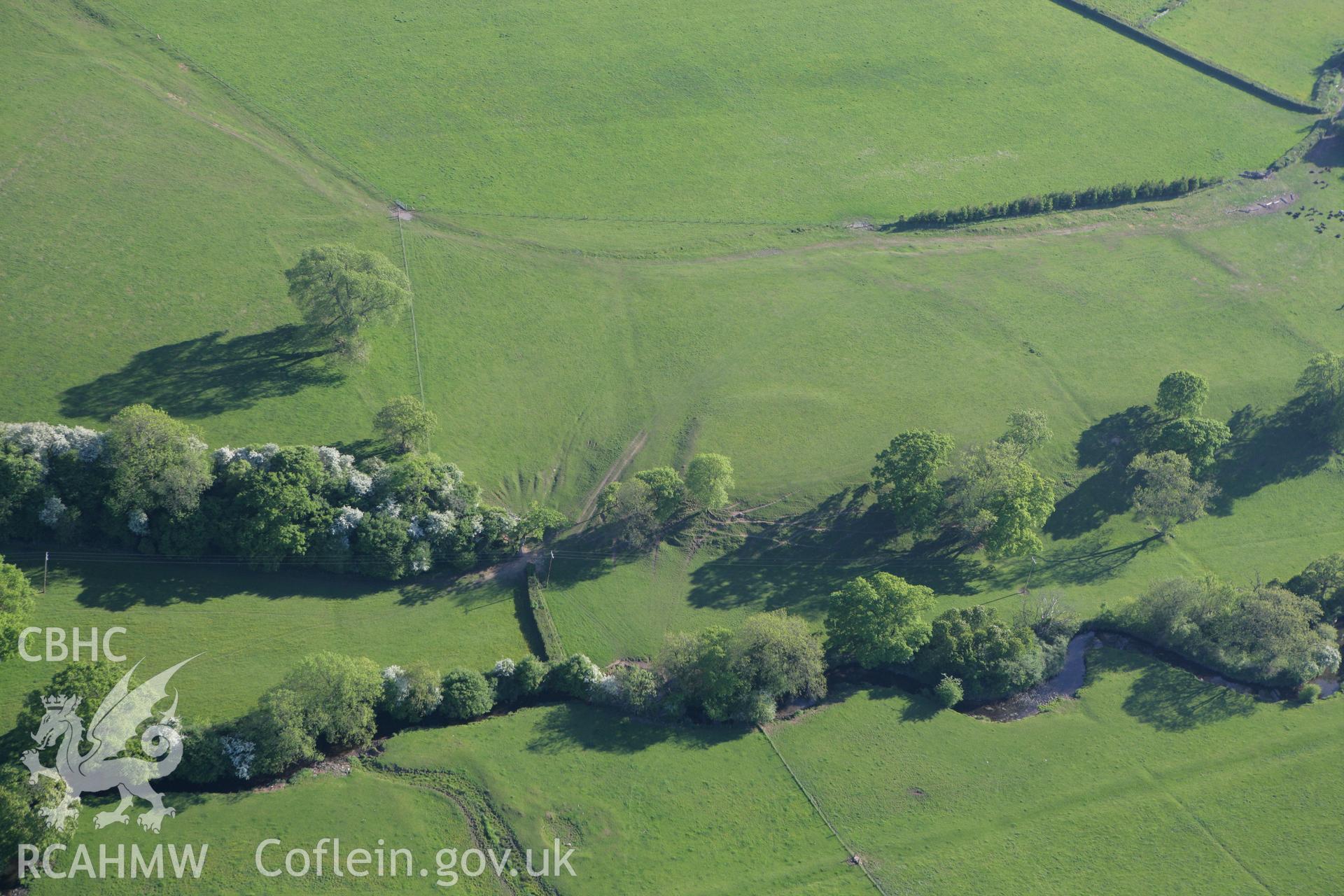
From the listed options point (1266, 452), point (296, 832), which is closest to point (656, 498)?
point (296, 832)

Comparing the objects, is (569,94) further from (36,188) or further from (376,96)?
(36,188)

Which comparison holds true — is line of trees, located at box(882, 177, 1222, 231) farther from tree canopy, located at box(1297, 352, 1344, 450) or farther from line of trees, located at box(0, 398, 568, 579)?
line of trees, located at box(0, 398, 568, 579)

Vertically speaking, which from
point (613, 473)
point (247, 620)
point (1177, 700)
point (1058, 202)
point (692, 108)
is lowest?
point (1177, 700)

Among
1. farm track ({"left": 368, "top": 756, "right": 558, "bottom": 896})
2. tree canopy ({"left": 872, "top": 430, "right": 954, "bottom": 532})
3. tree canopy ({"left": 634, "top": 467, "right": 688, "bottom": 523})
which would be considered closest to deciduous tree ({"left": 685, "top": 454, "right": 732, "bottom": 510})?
tree canopy ({"left": 634, "top": 467, "right": 688, "bottom": 523})

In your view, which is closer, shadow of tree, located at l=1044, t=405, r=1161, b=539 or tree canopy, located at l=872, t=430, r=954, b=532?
tree canopy, located at l=872, t=430, r=954, b=532

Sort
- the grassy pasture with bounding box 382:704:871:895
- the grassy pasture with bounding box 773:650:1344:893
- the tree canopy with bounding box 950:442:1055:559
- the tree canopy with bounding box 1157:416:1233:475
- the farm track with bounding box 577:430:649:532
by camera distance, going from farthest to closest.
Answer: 1. the tree canopy with bounding box 1157:416:1233:475
2. the farm track with bounding box 577:430:649:532
3. the tree canopy with bounding box 950:442:1055:559
4. the grassy pasture with bounding box 773:650:1344:893
5. the grassy pasture with bounding box 382:704:871:895

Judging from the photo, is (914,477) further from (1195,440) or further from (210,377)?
(210,377)
